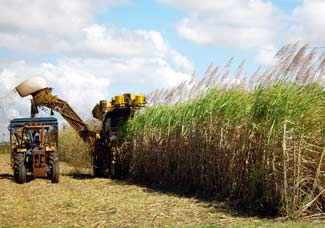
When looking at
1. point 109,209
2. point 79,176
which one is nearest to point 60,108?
point 79,176

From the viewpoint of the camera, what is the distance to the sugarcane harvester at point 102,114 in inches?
730

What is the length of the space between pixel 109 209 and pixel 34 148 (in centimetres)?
694

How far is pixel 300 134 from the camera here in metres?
10.2

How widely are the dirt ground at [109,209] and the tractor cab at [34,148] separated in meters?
1.02

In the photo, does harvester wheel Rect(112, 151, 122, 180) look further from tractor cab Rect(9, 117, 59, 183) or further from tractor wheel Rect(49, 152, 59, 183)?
tractor wheel Rect(49, 152, 59, 183)

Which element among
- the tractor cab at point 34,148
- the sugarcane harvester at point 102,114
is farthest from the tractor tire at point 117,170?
the tractor cab at point 34,148

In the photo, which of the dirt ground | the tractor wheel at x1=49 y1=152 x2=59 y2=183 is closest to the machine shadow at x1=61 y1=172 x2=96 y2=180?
the tractor wheel at x1=49 y1=152 x2=59 y2=183

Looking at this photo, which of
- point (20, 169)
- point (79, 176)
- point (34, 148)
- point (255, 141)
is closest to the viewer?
point (255, 141)

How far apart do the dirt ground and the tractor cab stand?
1.02 metres

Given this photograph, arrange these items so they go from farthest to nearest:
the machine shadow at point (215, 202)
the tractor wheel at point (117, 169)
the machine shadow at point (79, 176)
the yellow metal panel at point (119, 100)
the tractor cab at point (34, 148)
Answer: the machine shadow at point (79, 176) < the tractor wheel at point (117, 169) < the yellow metal panel at point (119, 100) < the tractor cab at point (34, 148) < the machine shadow at point (215, 202)

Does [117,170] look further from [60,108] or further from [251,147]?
[251,147]

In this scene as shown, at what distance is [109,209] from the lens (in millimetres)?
11945

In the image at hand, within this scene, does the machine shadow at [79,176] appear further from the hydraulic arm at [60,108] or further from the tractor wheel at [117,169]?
the hydraulic arm at [60,108]

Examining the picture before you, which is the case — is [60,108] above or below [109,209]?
above
